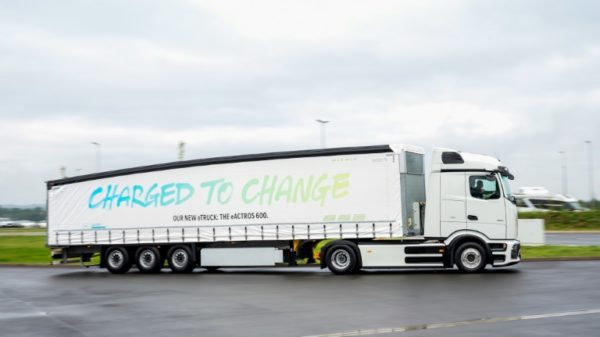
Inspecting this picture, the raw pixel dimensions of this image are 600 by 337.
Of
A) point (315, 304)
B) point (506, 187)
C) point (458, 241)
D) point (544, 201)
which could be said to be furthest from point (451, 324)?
point (544, 201)

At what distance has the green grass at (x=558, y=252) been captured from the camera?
24734 millimetres

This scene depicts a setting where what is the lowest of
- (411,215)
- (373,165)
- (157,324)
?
(157,324)

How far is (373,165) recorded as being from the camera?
814 inches

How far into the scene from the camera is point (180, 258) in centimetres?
2330

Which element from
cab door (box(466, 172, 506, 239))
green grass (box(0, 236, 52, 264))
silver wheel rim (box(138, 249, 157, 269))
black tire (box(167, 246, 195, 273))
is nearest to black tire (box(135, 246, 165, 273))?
silver wheel rim (box(138, 249, 157, 269))

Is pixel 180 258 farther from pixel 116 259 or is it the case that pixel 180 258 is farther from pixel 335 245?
pixel 335 245

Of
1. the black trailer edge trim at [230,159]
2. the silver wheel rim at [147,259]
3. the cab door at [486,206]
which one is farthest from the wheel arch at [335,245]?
the silver wheel rim at [147,259]

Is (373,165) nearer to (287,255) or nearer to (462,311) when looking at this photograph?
(287,255)

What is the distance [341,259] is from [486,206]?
4.25 metres

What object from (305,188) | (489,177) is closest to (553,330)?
(489,177)

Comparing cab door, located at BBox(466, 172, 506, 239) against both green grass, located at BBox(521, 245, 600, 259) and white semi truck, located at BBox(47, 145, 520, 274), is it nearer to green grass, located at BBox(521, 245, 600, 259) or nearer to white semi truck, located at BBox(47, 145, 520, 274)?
white semi truck, located at BBox(47, 145, 520, 274)

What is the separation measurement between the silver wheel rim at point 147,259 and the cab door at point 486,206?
10080 millimetres

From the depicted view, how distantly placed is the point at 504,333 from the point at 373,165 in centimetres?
1114

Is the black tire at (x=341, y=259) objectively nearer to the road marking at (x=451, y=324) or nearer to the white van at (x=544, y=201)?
the road marking at (x=451, y=324)
